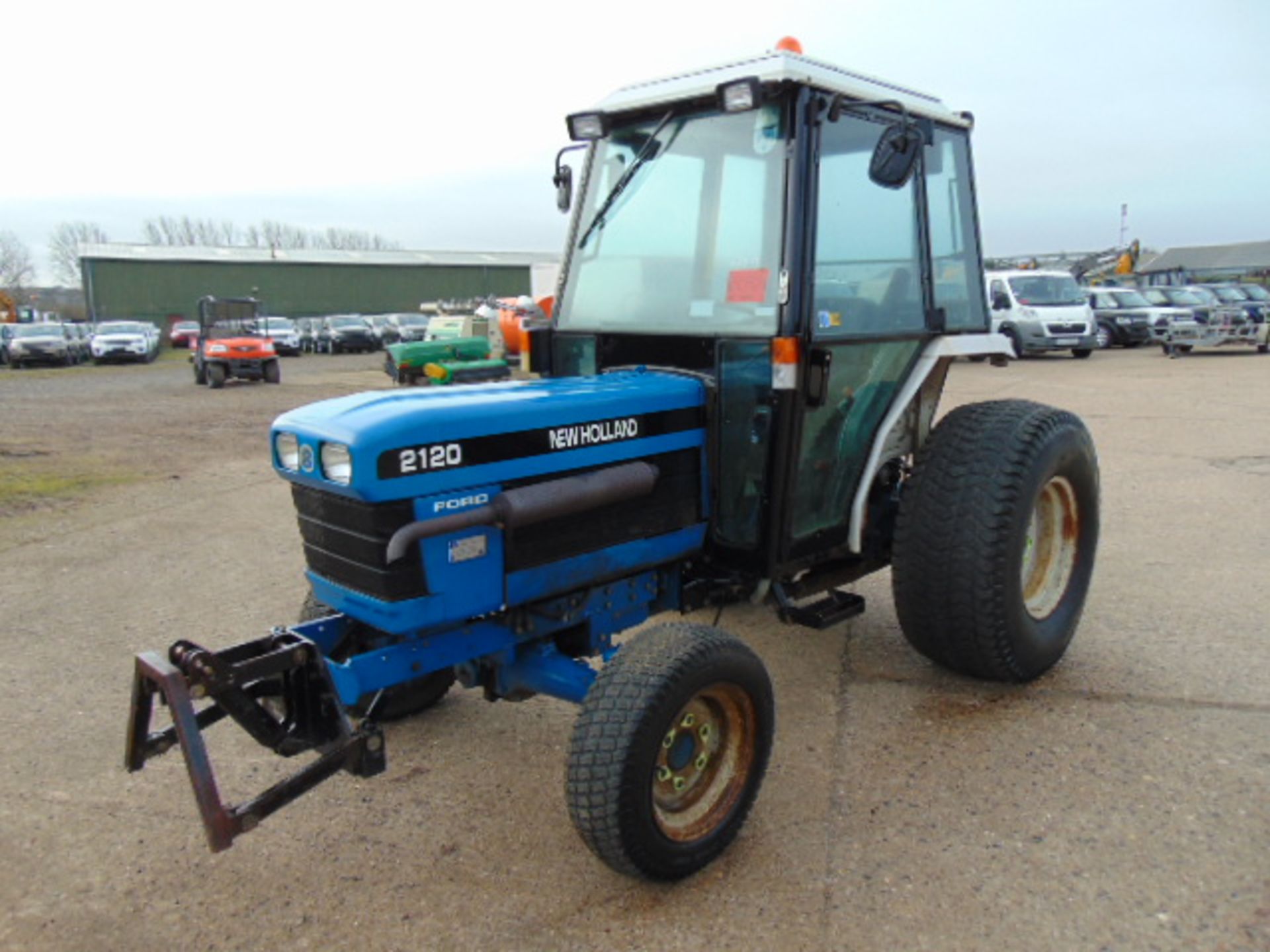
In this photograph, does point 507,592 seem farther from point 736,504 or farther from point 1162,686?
point 1162,686

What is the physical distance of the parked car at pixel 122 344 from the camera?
2770 centimetres

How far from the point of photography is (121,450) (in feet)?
34.3

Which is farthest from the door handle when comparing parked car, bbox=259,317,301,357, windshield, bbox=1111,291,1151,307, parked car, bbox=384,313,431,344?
parked car, bbox=259,317,301,357

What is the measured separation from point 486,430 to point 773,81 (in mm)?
1493

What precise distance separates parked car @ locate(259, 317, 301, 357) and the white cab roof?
2973cm

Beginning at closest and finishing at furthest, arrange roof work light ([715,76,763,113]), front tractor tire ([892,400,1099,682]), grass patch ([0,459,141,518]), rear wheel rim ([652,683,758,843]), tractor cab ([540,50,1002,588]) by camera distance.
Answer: rear wheel rim ([652,683,758,843]), roof work light ([715,76,763,113]), tractor cab ([540,50,1002,588]), front tractor tire ([892,400,1099,682]), grass patch ([0,459,141,518])

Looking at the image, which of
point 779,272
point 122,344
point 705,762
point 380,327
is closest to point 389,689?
point 705,762

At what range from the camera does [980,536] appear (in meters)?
3.44

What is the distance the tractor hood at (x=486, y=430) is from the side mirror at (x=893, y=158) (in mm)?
896

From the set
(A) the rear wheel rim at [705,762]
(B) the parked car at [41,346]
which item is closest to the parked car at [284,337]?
(B) the parked car at [41,346]

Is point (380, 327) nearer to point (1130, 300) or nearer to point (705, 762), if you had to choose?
point (1130, 300)

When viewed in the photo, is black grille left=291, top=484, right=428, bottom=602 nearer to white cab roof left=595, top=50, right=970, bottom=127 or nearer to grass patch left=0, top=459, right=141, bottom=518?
white cab roof left=595, top=50, right=970, bottom=127

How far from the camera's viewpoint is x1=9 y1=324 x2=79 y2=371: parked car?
26219 millimetres

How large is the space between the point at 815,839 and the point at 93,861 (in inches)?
83.9
